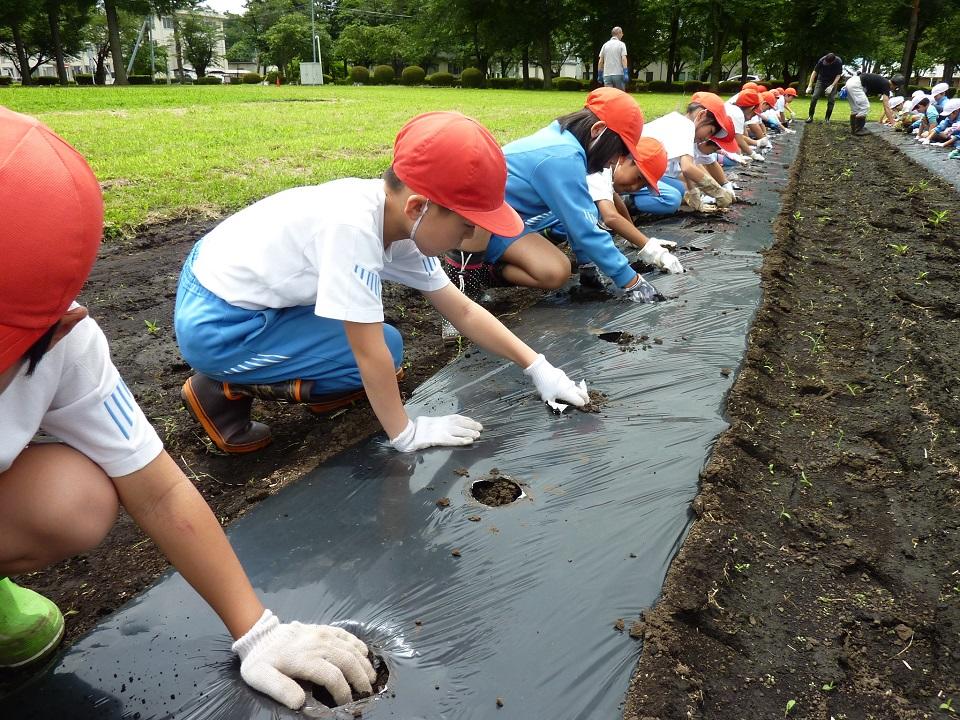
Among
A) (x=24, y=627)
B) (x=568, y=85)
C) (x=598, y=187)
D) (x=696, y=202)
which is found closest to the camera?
(x=24, y=627)

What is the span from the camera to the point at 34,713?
1.24m

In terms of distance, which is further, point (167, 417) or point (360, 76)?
point (360, 76)

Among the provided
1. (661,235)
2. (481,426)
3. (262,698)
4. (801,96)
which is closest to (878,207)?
(661,235)

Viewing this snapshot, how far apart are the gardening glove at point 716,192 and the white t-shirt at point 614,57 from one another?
435 inches

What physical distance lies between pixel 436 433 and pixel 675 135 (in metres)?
3.91

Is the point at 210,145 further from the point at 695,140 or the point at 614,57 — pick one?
the point at 614,57

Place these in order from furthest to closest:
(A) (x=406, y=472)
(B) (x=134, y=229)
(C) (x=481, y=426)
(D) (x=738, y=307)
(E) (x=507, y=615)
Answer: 1. (B) (x=134, y=229)
2. (D) (x=738, y=307)
3. (C) (x=481, y=426)
4. (A) (x=406, y=472)
5. (E) (x=507, y=615)

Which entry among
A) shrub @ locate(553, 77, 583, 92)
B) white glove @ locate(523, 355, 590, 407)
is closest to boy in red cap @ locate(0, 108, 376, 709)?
white glove @ locate(523, 355, 590, 407)

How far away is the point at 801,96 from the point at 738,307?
103 ft

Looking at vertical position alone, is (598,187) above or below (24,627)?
above

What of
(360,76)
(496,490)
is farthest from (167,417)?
(360,76)

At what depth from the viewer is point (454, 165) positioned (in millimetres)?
1768

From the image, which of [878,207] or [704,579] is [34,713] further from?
[878,207]

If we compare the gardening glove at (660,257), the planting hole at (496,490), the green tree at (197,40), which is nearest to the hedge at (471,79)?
the green tree at (197,40)
